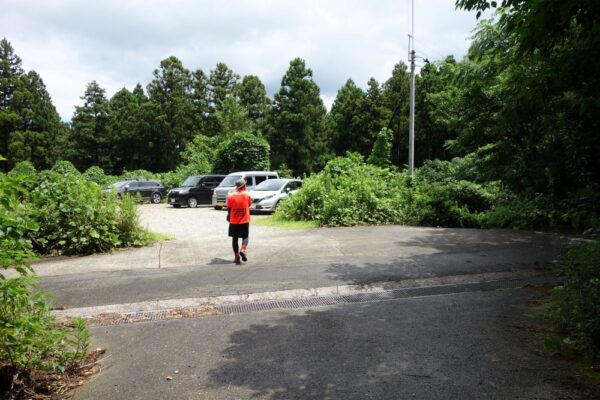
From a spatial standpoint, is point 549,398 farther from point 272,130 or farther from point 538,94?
point 272,130

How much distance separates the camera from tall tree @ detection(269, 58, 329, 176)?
46094 millimetres

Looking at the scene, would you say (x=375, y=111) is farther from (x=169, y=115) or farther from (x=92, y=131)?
(x=92, y=131)

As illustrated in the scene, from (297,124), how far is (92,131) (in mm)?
27736

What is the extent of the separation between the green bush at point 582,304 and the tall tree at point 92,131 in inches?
2246

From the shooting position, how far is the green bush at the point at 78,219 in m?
9.05

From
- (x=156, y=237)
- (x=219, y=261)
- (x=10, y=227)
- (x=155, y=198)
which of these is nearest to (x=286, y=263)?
(x=219, y=261)

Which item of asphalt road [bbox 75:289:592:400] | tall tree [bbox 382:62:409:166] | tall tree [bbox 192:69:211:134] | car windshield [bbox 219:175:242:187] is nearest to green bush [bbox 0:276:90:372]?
asphalt road [bbox 75:289:592:400]

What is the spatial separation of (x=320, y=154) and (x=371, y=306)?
1682 inches

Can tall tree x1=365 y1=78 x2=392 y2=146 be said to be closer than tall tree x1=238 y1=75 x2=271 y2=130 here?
Yes

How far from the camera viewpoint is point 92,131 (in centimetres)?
5297

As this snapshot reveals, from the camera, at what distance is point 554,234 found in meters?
10.9

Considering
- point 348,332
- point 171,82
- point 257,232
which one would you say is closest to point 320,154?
point 171,82

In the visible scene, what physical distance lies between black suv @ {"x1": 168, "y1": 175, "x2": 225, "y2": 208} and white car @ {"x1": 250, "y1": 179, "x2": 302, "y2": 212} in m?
5.71

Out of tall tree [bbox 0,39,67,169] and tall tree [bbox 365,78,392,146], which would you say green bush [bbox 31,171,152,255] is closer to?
tall tree [bbox 365,78,392,146]
